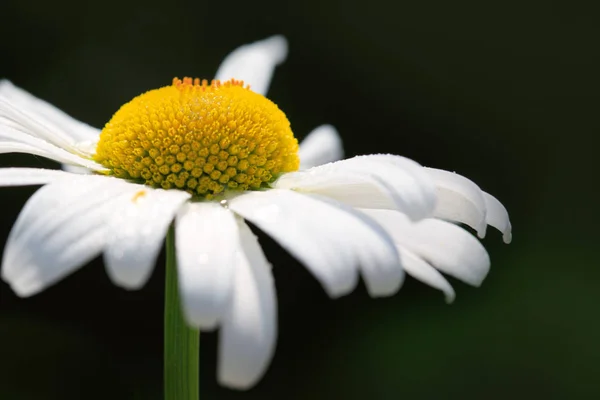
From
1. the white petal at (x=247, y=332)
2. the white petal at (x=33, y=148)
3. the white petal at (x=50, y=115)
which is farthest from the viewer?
the white petal at (x=50, y=115)

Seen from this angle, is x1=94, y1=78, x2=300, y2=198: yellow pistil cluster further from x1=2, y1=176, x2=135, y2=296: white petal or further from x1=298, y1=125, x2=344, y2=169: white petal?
x1=298, y1=125, x2=344, y2=169: white petal

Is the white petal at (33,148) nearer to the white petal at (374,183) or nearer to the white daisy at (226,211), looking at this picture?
the white daisy at (226,211)

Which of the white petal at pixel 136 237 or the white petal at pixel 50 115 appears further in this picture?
the white petal at pixel 50 115

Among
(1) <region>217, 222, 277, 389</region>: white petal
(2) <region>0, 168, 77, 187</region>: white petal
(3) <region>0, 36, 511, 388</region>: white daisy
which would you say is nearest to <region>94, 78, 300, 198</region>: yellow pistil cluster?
(3) <region>0, 36, 511, 388</region>: white daisy

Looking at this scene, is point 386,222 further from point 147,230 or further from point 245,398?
point 245,398

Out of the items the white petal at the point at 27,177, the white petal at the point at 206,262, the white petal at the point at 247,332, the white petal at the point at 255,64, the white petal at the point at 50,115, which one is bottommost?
the white petal at the point at 50,115

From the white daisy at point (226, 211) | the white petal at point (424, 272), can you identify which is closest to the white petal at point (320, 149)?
the white daisy at point (226, 211)

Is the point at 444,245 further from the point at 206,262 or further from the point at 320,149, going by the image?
the point at 320,149
